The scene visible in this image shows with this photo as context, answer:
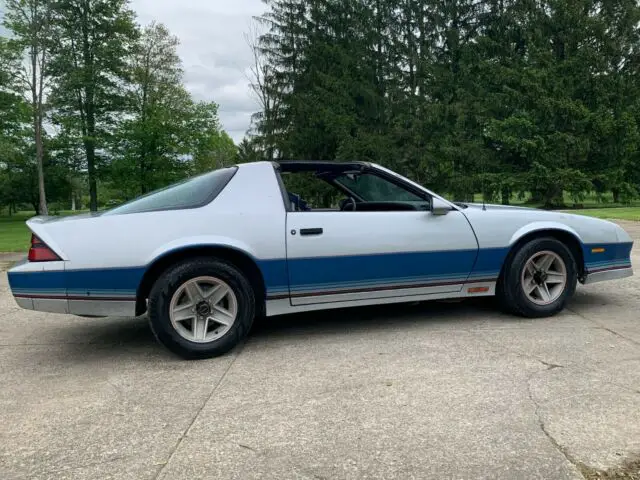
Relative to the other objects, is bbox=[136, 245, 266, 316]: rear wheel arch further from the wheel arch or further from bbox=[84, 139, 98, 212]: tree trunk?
bbox=[84, 139, 98, 212]: tree trunk

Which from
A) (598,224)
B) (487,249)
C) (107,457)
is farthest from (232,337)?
(598,224)

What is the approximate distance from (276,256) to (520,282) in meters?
2.23

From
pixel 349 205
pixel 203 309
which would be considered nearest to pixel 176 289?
pixel 203 309

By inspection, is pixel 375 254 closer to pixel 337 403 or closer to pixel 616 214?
pixel 337 403

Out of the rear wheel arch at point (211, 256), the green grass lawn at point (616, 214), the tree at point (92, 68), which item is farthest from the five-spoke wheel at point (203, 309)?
the tree at point (92, 68)

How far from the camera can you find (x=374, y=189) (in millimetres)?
4879

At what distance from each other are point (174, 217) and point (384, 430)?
2.13 metres

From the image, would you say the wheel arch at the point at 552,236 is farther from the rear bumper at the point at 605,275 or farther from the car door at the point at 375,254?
the car door at the point at 375,254

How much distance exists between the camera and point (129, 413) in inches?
107

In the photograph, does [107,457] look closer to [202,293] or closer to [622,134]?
[202,293]

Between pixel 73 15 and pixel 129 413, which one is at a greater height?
pixel 73 15

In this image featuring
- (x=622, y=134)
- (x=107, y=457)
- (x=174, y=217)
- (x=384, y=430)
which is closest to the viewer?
(x=107, y=457)

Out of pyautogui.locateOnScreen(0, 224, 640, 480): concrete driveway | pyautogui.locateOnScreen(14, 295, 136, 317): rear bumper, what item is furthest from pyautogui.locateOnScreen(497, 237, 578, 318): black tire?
pyautogui.locateOnScreen(14, 295, 136, 317): rear bumper

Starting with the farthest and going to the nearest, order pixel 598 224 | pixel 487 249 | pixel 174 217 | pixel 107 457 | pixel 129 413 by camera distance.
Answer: pixel 598 224, pixel 487 249, pixel 174 217, pixel 129 413, pixel 107 457
